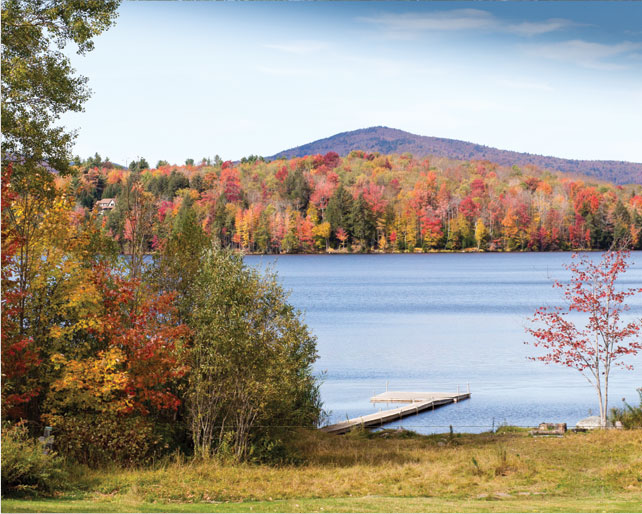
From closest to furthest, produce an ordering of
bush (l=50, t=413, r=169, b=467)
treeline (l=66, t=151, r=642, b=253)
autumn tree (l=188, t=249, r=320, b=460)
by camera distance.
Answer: bush (l=50, t=413, r=169, b=467) → autumn tree (l=188, t=249, r=320, b=460) → treeline (l=66, t=151, r=642, b=253)

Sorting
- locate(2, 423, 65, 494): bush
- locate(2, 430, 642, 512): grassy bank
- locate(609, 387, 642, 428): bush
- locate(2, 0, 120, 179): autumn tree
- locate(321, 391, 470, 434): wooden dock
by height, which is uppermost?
locate(2, 0, 120, 179): autumn tree

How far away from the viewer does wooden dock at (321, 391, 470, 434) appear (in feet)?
71.6

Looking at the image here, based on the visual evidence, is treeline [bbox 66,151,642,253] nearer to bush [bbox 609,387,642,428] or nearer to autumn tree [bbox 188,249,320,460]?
bush [bbox 609,387,642,428]

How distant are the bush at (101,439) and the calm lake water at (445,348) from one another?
4.99 metres

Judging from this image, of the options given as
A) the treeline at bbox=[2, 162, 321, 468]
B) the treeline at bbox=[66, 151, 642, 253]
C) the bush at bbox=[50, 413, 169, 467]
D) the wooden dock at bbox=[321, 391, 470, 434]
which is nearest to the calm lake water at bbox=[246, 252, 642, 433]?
the wooden dock at bbox=[321, 391, 470, 434]

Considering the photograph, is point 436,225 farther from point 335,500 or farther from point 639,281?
point 335,500

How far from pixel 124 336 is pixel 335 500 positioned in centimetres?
599

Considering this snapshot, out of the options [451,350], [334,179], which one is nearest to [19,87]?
[451,350]

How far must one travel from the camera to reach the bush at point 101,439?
48.6ft

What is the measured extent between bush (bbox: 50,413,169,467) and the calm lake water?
499 cm

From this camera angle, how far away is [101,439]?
1505 cm

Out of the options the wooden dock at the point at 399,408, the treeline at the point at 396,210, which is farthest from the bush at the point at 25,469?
the treeline at the point at 396,210

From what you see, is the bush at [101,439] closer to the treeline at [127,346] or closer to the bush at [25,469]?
the treeline at [127,346]

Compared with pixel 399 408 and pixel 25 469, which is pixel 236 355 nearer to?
pixel 25 469
